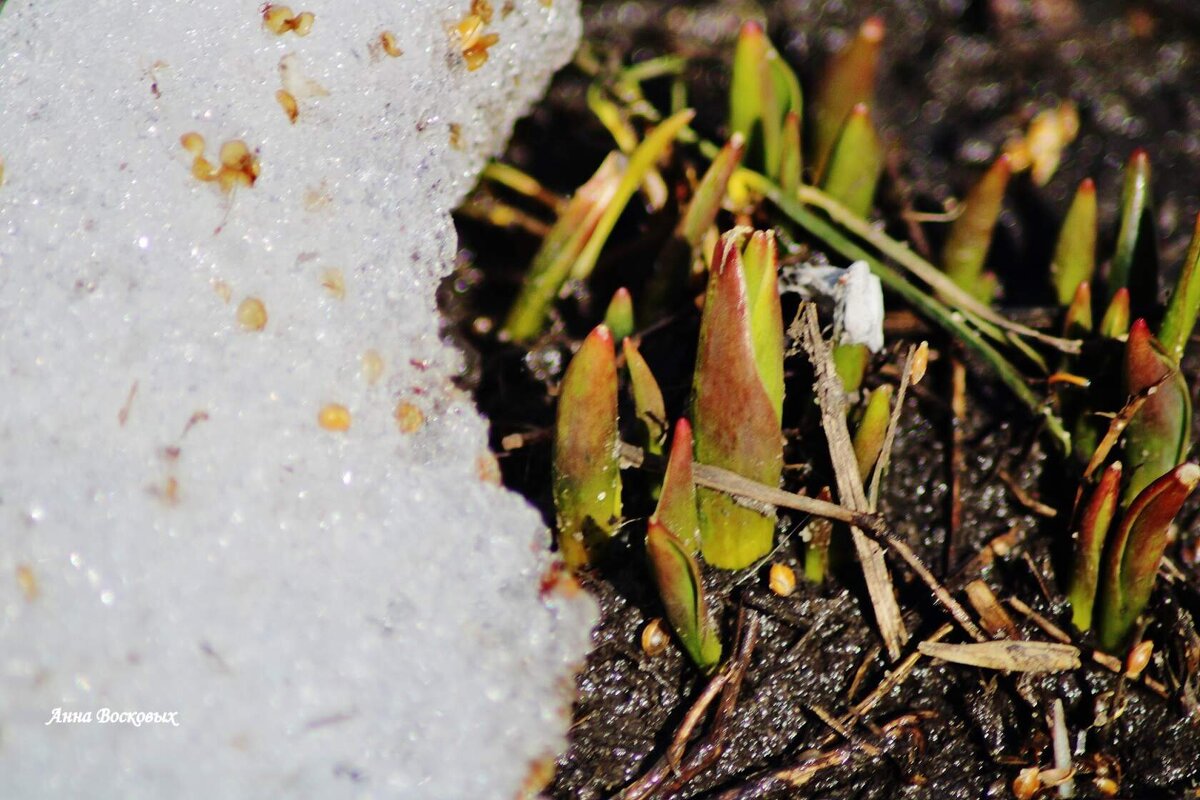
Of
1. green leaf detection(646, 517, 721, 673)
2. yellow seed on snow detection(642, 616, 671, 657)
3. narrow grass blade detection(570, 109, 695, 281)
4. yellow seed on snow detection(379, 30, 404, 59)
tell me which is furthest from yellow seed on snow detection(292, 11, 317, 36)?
yellow seed on snow detection(642, 616, 671, 657)

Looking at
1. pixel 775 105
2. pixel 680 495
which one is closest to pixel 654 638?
pixel 680 495

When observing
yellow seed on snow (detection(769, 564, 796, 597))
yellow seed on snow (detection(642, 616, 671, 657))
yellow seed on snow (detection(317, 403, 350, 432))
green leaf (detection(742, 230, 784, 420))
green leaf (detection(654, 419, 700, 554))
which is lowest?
yellow seed on snow (detection(642, 616, 671, 657))

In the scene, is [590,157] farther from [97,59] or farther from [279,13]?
[97,59]

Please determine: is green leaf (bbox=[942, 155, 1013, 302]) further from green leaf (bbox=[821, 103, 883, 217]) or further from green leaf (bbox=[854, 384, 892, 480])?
green leaf (bbox=[854, 384, 892, 480])

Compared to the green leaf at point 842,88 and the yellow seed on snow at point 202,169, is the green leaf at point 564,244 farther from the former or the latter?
the yellow seed on snow at point 202,169

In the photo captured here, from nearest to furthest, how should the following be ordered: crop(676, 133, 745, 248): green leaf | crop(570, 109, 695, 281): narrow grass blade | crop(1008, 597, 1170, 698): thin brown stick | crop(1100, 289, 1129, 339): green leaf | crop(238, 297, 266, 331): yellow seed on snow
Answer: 1. crop(238, 297, 266, 331): yellow seed on snow
2. crop(1008, 597, 1170, 698): thin brown stick
3. crop(1100, 289, 1129, 339): green leaf
4. crop(676, 133, 745, 248): green leaf
5. crop(570, 109, 695, 281): narrow grass blade

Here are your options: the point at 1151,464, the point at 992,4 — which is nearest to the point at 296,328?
the point at 1151,464
